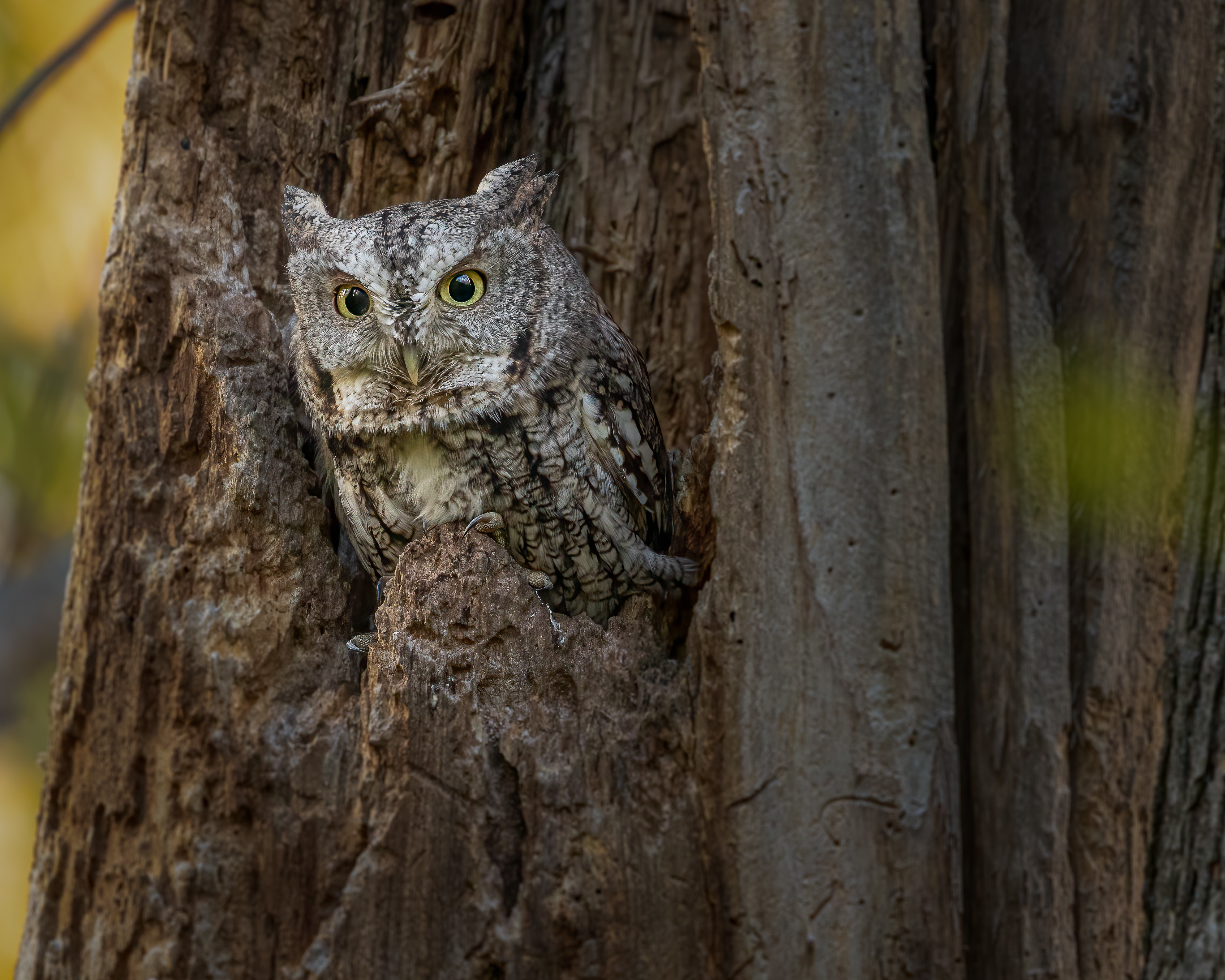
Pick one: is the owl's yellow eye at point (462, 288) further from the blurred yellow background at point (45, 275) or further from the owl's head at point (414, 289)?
the blurred yellow background at point (45, 275)

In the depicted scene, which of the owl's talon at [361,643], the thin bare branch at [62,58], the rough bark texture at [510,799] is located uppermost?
the thin bare branch at [62,58]

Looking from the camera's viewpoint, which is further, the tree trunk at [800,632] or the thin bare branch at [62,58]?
the thin bare branch at [62,58]

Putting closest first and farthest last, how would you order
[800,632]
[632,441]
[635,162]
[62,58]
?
[800,632] < [632,441] < [635,162] < [62,58]

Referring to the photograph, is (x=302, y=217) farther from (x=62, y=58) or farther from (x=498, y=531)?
(x=62, y=58)

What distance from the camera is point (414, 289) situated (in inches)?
79.1

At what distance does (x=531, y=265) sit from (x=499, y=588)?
724 mm

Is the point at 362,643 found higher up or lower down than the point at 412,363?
lower down

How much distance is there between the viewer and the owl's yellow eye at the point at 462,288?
6.79ft

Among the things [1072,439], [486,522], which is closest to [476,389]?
[486,522]

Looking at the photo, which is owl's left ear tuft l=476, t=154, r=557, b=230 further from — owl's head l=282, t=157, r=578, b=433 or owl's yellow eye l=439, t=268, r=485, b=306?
owl's yellow eye l=439, t=268, r=485, b=306

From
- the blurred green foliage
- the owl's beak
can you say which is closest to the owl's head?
the owl's beak

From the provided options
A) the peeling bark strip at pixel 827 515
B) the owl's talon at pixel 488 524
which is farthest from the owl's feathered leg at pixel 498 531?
the peeling bark strip at pixel 827 515

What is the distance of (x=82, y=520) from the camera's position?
2.15 m

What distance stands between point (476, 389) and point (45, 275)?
3181mm
